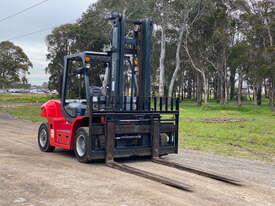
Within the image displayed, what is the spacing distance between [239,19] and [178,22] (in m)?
7.65

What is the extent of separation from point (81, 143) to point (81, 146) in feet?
0.25

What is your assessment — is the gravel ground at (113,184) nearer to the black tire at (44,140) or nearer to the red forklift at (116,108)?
the red forklift at (116,108)

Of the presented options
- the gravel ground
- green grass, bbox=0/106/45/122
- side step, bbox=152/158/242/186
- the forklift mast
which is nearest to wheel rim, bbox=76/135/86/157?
the gravel ground

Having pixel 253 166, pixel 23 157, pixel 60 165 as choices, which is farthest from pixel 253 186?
pixel 23 157

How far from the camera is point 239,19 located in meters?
61.7

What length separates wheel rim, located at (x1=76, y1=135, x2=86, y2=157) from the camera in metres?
12.4

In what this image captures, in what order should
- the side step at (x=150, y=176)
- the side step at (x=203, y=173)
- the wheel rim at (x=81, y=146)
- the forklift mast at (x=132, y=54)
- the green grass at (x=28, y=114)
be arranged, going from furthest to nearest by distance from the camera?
the green grass at (x=28, y=114), the forklift mast at (x=132, y=54), the wheel rim at (x=81, y=146), the side step at (x=203, y=173), the side step at (x=150, y=176)

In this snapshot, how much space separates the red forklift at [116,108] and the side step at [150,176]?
0.07 metres

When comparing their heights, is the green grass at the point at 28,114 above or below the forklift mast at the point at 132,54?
below

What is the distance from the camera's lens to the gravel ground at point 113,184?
8453 millimetres

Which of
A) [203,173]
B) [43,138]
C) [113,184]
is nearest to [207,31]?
[43,138]

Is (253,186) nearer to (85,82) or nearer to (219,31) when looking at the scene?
(85,82)

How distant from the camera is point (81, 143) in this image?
1255 centimetres

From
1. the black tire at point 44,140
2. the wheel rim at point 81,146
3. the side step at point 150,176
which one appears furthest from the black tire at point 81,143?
the black tire at point 44,140
